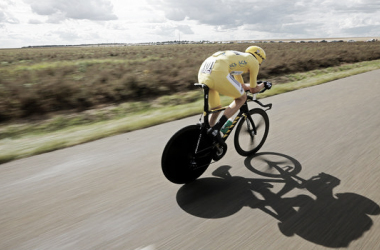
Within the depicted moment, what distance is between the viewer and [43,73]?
32.7 ft

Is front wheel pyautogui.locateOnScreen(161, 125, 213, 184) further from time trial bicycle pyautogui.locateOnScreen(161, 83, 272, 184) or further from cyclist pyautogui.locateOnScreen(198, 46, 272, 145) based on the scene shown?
cyclist pyautogui.locateOnScreen(198, 46, 272, 145)

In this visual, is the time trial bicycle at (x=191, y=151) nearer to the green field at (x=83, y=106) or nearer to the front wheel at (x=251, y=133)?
the front wheel at (x=251, y=133)

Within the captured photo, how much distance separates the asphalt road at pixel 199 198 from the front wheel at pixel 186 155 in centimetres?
18

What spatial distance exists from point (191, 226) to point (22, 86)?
6.85m

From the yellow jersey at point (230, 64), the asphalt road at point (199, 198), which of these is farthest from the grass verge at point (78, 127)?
the yellow jersey at point (230, 64)

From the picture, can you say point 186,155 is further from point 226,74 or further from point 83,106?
point 83,106

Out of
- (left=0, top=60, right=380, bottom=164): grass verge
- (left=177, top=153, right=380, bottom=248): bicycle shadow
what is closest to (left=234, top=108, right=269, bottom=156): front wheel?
(left=177, top=153, right=380, bottom=248): bicycle shadow

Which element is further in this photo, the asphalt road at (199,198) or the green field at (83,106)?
the green field at (83,106)

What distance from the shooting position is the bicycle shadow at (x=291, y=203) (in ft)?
8.71

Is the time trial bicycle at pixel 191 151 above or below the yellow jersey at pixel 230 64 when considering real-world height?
below

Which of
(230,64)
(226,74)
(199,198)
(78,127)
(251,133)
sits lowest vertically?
(78,127)

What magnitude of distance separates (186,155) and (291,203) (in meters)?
1.33

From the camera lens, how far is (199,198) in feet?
10.6

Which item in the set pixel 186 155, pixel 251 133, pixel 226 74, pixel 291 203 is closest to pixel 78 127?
pixel 186 155
